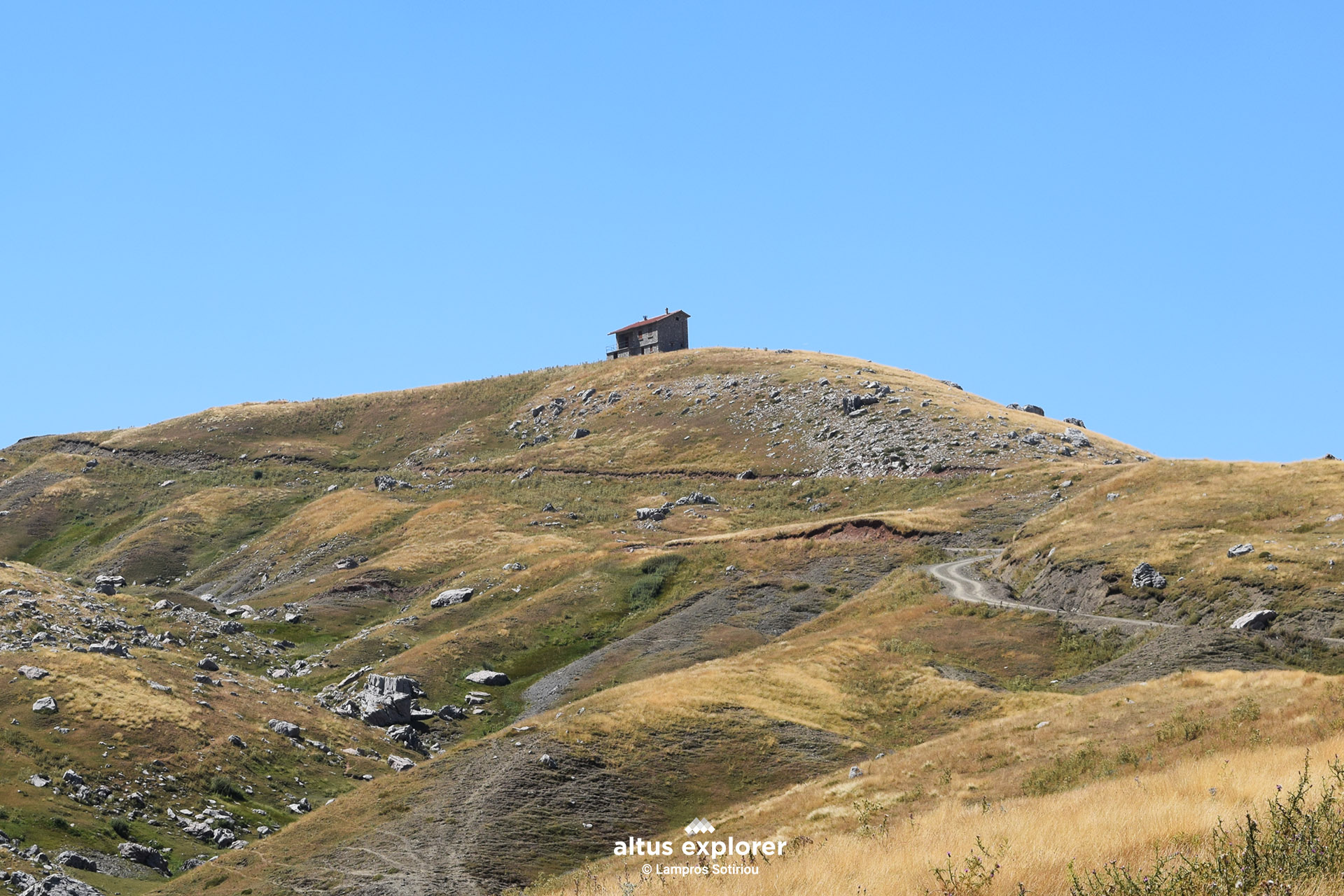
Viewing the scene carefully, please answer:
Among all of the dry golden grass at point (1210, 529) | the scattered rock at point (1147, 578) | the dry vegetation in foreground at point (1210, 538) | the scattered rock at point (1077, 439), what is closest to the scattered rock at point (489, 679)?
the dry vegetation in foreground at point (1210, 538)

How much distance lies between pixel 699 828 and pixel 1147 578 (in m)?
40.2

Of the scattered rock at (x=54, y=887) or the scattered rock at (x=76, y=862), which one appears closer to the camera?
the scattered rock at (x=54, y=887)

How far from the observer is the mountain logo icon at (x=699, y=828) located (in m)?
35.8

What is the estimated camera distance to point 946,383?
174m

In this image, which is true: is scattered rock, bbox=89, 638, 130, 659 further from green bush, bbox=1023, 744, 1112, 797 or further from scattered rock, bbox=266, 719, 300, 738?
green bush, bbox=1023, 744, 1112, 797

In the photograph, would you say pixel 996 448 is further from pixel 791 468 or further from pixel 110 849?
pixel 110 849

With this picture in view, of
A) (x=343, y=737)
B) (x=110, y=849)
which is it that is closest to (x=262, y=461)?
(x=343, y=737)

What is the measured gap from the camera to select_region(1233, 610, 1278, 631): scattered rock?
53969 mm


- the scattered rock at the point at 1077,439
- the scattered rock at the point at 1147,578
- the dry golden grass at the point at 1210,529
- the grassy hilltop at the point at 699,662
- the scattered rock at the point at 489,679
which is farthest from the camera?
the scattered rock at the point at 1077,439

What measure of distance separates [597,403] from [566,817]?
452ft

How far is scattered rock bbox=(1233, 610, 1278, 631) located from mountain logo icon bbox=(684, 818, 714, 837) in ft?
104

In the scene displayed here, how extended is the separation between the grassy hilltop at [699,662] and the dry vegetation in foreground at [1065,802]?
0.43 feet

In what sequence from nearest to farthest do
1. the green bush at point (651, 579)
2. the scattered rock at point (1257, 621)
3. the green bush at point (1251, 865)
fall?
1. the green bush at point (1251, 865)
2. the scattered rock at point (1257, 621)
3. the green bush at point (651, 579)

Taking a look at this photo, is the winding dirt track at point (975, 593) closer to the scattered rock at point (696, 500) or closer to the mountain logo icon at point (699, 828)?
the mountain logo icon at point (699, 828)
